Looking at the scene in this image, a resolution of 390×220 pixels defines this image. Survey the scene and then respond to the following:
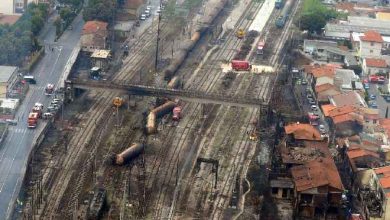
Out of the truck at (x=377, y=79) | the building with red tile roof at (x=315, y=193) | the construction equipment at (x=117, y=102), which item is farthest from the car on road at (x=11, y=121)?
the truck at (x=377, y=79)

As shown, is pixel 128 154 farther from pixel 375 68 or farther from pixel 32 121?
pixel 375 68

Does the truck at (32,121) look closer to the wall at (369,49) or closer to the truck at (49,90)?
the truck at (49,90)

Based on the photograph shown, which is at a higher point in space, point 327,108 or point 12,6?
point 327,108

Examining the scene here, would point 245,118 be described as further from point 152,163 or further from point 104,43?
point 104,43

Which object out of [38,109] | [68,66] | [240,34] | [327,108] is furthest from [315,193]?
[240,34]

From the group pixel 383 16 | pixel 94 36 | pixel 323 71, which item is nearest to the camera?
pixel 323 71

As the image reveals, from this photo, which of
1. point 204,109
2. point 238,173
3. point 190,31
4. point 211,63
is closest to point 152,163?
point 238,173
